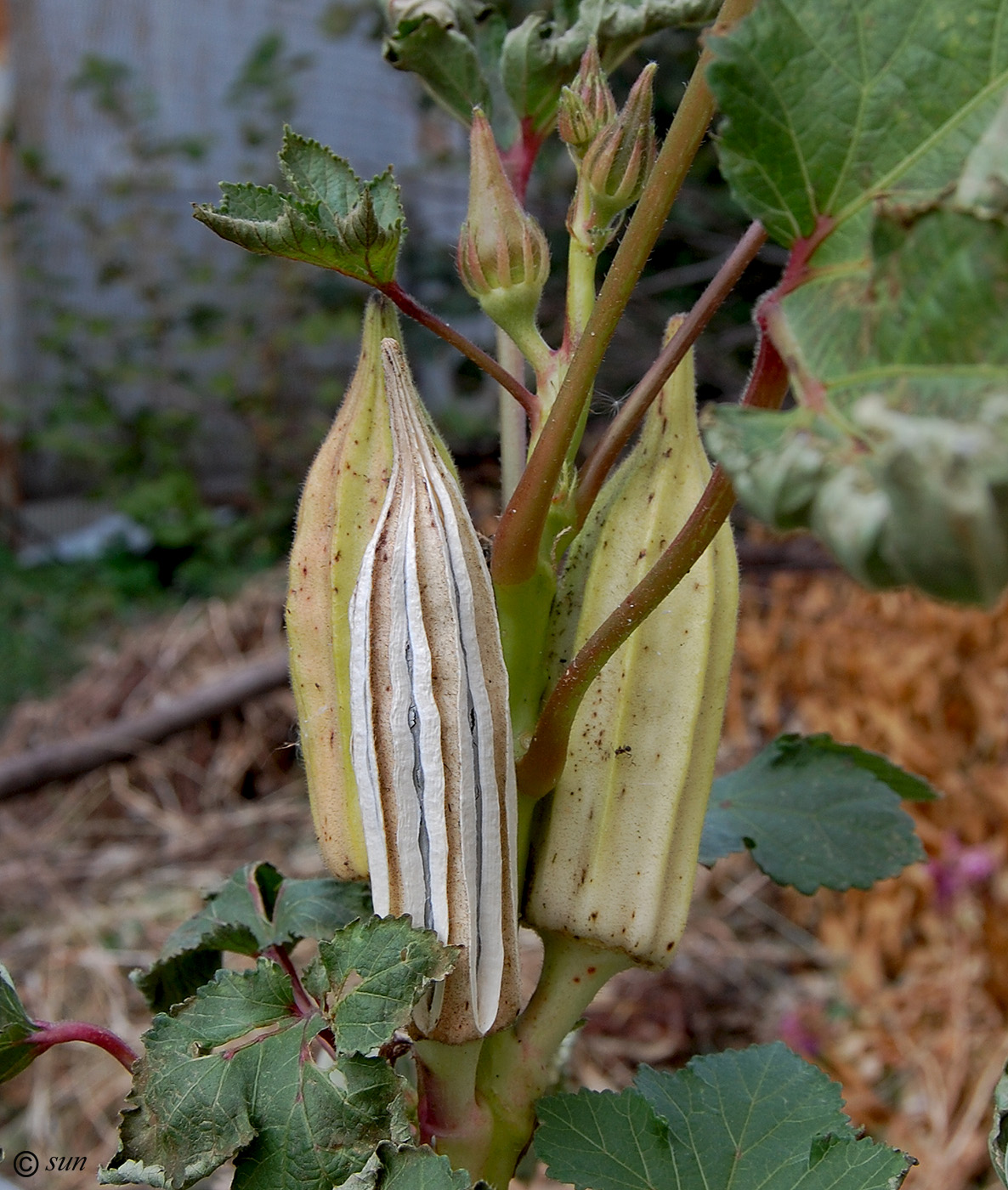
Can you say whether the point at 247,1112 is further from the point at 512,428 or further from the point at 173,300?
the point at 173,300

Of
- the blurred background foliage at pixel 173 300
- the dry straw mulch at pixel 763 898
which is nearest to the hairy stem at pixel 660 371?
the dry straw mulch at pixel 763 898

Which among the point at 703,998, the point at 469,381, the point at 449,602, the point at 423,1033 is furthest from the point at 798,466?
the point at 469,381

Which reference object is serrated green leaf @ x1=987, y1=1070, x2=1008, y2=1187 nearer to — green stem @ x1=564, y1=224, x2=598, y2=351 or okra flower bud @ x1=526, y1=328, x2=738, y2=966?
okra flower bud @ x1=526, y1=328, x2=738, y2=966

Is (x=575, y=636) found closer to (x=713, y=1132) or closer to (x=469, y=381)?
(x=713, y=1132)

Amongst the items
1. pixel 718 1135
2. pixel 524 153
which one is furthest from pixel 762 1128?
pixel 524 153

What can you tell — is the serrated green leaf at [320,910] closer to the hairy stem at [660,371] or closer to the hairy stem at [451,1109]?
the hairy stem at [451,1109]
